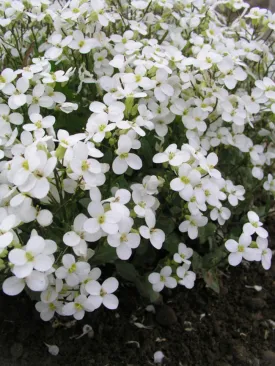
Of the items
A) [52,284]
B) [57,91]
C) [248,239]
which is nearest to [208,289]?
[248,239]

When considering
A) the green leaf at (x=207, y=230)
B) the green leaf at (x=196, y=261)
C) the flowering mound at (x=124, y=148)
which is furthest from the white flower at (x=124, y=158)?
the green leaf at (x=196, y=261)

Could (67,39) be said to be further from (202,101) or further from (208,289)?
(208,289)

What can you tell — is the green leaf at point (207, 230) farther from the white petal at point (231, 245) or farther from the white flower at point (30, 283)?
the white flower at point (30, 283)

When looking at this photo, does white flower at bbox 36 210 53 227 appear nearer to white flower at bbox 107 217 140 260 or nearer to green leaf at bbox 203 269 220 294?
white flower at bbox 107 217 140 260

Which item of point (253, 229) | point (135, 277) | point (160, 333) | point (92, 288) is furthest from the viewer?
point (160, 333)

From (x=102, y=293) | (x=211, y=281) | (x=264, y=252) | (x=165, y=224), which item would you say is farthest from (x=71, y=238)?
(x=211, y=281)

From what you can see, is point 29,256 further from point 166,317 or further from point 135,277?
point 166,317
